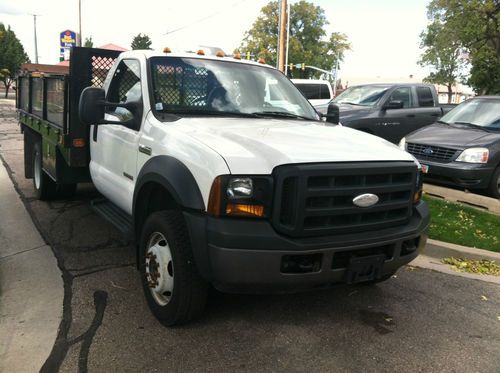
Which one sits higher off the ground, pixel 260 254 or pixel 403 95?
pixel 403 95

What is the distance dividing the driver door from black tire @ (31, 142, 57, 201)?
1.98 metres

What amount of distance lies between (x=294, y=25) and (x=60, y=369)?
218 feet

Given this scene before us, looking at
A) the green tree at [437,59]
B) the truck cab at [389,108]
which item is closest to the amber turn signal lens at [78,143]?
the truck cab at [389,108]

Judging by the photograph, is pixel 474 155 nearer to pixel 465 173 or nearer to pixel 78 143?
pixel 465 173

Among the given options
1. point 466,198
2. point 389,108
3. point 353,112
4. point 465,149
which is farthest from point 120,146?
point 389,108

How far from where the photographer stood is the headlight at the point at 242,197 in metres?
2.90

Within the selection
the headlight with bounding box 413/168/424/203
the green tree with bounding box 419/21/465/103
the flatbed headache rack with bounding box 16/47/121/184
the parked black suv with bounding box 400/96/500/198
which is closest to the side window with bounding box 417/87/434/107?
the parked black suv with bounding box 400/96/500/198

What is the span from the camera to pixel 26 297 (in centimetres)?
396

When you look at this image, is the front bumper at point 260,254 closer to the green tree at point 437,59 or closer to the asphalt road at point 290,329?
the asphalt road at point 290,329

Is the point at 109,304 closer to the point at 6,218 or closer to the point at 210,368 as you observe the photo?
the point at 210,368

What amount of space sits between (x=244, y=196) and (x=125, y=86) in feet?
7.61

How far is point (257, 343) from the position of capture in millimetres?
3279

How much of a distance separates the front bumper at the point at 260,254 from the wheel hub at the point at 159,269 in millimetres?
476

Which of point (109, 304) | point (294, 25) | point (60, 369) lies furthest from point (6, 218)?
point (294, 25)
